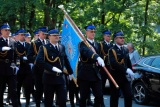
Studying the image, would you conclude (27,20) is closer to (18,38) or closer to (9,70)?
(18,38)

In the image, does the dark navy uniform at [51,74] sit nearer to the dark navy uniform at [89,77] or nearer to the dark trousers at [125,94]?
the dark navy uniform at [89,77]

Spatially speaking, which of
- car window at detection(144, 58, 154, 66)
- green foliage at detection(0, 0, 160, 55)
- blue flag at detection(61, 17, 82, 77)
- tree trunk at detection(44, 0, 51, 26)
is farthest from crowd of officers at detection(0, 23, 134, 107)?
tree trunk at detection(44, 0, 51, 26)

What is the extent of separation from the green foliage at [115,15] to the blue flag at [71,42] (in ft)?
35.7

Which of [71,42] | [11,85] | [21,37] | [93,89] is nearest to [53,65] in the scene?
[93,89]

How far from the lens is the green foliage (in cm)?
2109

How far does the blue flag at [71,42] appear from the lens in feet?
29.5

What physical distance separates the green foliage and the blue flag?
10869 mm

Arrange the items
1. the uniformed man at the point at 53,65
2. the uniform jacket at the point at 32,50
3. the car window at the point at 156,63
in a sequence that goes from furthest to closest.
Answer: the car window at the point at 156,63
the uniform jacket at the point at 32,50
the uniformed man at the point at 53,65

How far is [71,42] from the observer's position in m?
9.23

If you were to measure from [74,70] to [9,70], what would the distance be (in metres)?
1.53

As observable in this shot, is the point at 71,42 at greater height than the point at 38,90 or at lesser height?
greater

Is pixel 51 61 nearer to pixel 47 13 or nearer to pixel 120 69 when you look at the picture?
pixel 120 69

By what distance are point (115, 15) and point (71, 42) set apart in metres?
13.2

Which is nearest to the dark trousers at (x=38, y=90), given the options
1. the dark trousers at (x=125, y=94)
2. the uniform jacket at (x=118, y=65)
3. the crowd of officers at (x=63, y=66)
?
the crowd of officers at (x=63, y=66)
